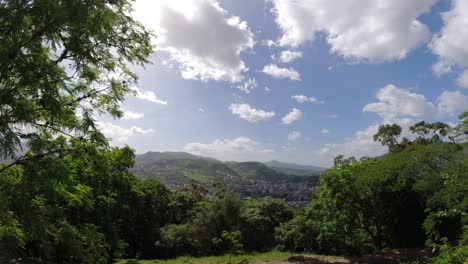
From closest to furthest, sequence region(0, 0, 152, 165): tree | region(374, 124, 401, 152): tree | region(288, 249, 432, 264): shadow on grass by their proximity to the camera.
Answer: region(0, 0, 152, 165): tree < region(288, 249, 432, 264): shadow on grass < region(374, 124, 401, 152): tree

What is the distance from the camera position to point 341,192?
20047 mm

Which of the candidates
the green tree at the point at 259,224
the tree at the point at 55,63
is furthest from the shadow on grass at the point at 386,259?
the tree at the point at 55,63

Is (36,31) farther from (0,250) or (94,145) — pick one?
(0,250)

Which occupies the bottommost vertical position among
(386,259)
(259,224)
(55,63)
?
(386,259)

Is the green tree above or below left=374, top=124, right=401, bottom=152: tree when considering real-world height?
below

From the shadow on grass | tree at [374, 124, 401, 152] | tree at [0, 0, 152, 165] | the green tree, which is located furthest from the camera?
tree at [374, 124, 401, 152]

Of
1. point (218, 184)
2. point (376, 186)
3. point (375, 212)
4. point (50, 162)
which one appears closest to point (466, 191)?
point (376, 186)

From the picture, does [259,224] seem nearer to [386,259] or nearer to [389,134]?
[386,259]

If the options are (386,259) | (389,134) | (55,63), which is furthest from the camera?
(389,134)

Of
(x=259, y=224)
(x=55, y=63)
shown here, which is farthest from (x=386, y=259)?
(x=55, y=63)

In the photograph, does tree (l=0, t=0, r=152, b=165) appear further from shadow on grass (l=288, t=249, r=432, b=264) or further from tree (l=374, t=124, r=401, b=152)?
tree (l=374, t=124, r=401, b=152)

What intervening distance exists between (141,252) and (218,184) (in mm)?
13528

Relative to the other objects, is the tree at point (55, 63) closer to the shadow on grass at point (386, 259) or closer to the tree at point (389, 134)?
the shadow on grass at point (386, 259)

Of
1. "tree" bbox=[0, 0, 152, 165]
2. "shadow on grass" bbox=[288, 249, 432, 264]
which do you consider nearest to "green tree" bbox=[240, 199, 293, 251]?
"shadow on grass" bbox=[288, 249, 432, 264]
